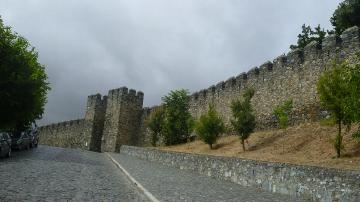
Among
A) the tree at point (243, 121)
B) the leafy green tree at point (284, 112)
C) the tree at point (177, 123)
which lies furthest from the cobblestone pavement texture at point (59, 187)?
the tree at point (177, 123)

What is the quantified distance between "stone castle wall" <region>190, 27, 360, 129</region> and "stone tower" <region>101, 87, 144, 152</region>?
50.6 ft

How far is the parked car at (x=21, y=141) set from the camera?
27.2 metres

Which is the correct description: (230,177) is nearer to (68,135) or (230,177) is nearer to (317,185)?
(317,185)

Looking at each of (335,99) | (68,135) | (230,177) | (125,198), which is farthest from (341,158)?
(68,135)

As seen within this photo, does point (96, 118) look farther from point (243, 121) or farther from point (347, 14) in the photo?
point (347, 14)

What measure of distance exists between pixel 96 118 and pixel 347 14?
1075 inches

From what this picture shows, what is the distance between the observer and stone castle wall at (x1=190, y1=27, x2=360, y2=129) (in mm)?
22031

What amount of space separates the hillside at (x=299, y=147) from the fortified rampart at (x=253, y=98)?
1287mm

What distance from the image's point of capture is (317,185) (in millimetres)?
11562

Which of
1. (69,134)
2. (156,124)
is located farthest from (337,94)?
(69,134)

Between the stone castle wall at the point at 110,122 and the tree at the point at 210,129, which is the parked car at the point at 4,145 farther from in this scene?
the stone castle wall at the point at 110,122

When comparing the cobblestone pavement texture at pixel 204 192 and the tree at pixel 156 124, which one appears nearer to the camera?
the cobblestone pavement texture at pixel 204 192

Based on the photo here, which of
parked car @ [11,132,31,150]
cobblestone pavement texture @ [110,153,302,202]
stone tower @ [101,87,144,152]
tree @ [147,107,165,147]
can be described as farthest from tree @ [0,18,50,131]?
stone tower @ [101,87,144,152]

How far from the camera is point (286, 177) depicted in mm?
12875
